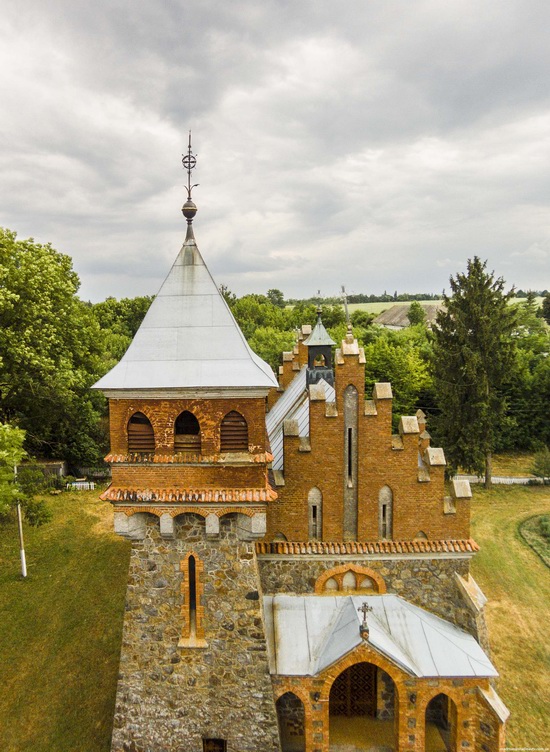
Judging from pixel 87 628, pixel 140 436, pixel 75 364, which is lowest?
pixel 87 628

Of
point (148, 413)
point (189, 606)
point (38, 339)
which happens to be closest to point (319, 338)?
point (38, 339)

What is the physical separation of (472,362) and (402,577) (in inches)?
883

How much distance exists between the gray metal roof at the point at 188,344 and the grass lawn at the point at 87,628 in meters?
9.94

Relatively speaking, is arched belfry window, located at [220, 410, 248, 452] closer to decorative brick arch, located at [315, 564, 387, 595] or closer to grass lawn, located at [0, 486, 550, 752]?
decorative brick arch, located at [315, 564, 387, 595]

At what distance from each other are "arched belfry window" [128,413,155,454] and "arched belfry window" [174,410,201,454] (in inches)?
21.0

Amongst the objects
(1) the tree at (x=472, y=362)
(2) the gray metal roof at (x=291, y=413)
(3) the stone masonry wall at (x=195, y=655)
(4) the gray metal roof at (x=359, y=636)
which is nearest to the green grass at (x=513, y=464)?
(1) the tree at (x=472, y=362)

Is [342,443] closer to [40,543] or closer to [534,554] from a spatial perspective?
[534,554]

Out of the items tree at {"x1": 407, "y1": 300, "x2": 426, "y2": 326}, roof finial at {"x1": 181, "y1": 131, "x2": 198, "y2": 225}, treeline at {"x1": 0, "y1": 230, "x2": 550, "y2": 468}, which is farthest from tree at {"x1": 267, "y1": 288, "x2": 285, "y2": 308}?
roof finial at {"x1": 181, "y1": 131, "x2": 198, "y2": 225}

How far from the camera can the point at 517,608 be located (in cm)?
1964

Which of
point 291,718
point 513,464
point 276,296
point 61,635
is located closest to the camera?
point 291,718

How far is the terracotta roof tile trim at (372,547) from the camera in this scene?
472 inches

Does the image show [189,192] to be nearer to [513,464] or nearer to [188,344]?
[188,344]

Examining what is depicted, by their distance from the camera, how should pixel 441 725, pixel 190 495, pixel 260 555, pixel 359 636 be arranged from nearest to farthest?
pixel 190 495
pixel 359 636
pixel 260 555
pixel 441 725

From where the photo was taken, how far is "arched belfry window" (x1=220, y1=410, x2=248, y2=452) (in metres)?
10.7
